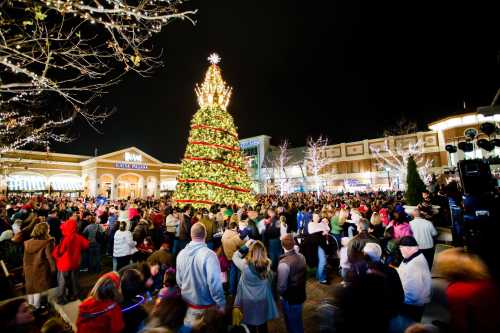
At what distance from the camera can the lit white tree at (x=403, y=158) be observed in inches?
1308

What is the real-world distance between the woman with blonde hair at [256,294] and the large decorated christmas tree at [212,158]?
414 inches

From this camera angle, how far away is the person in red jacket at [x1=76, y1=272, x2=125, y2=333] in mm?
2359

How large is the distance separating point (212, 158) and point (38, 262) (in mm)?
9655

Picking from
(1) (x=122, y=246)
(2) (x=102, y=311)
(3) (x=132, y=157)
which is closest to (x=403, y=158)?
(1) (x=122, y=246)

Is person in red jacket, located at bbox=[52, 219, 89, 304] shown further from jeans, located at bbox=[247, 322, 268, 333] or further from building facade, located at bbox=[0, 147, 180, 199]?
building facade, located at bbox=[0, 147, 180, 199]

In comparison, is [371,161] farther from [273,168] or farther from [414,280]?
[414,280]

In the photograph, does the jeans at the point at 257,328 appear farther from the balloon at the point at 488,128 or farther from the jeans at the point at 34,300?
the balloon at the point at 488,128

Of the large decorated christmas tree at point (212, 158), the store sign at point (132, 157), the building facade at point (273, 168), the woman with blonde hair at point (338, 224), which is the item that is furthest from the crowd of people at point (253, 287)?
the store sign at point (132, 157)

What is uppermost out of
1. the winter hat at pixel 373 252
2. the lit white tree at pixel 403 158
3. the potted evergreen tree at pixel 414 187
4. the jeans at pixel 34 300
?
the lit white tree at pixel 403 158

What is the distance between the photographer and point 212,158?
46.5 ft

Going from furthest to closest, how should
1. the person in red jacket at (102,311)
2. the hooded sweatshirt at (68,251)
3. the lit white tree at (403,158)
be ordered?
1. the lit white tree at (403,158)
2. the hooded sweatshirt at (68,251)
3. the person in red jacket at (102,311)

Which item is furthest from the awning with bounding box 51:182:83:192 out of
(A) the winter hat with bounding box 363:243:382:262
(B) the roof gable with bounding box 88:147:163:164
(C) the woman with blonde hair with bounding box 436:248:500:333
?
(C) the woman with blonde hair with bounding box 436:248:500:333

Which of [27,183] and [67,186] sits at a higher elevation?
[27,183]

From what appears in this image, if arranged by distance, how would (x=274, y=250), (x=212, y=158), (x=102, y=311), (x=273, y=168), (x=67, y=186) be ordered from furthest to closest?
(x=273, y=168)
(x=67, y=186)
(x=212, y=158)
(x=274, y=250)
(x=102, y=311)
